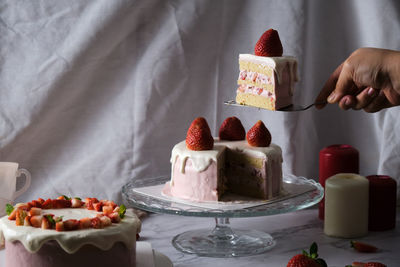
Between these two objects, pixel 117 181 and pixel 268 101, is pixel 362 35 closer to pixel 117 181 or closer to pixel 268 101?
pixel 268 101

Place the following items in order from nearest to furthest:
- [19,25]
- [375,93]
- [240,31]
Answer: [375,93] < [19,25] < [240,31]

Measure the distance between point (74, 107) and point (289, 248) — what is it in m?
0.84

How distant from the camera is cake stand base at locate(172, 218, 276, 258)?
1.79 meters

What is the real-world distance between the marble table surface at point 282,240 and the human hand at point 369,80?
1.34 feet

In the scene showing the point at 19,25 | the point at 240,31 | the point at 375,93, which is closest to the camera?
the point at 375,93

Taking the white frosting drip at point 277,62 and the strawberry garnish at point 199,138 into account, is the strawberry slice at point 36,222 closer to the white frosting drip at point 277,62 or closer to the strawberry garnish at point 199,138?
the strawberry garnish at point 199,138

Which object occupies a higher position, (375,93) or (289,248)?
(375,93)

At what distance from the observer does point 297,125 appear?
2.22 m

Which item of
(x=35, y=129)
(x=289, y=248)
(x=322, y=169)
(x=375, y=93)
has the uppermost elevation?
(x=375, y=93)

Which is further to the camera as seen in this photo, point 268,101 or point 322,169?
point 322,169

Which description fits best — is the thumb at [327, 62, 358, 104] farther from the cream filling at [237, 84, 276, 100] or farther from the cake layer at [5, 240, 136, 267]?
the cake layer at [5, 240, 136, 267]

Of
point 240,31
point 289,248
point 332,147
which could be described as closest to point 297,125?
point 332,147

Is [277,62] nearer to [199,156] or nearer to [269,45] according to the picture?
[269,45]

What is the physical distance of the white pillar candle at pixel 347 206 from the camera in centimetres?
192
